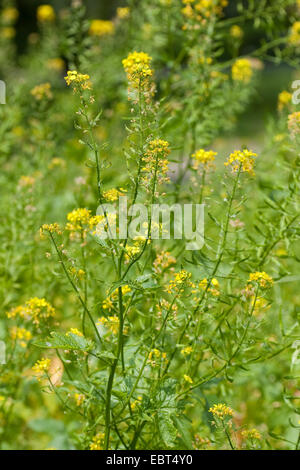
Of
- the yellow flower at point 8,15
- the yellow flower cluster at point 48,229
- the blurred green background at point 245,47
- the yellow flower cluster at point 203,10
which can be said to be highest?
the blurred green background at point 245,47

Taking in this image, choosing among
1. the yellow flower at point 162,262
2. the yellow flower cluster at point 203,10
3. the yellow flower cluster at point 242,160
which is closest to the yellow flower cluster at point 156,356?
the yellow flower at point 162,262

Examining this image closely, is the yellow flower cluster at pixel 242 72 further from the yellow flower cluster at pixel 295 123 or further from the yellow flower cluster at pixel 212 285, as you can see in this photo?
the yellow flower cluster at pixel 212 285

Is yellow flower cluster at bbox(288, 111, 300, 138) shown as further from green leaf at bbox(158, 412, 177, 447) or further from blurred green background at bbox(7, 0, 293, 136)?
blurred green background at bbox(7, 0, 293, 136)

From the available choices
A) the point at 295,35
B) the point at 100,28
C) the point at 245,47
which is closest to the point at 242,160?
the point at 295,35

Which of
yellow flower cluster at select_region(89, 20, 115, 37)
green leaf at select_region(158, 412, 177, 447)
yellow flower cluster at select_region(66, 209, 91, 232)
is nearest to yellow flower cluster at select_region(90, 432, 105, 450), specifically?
green leaf at select_region(158, 412, 177, 447)

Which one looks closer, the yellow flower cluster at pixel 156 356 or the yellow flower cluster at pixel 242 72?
the yellow flower cluster at pixel 156 356

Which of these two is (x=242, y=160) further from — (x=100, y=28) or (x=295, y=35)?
(x=100, y=28)

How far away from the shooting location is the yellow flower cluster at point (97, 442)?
1491 millimetres

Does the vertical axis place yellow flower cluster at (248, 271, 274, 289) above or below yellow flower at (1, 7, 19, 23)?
below

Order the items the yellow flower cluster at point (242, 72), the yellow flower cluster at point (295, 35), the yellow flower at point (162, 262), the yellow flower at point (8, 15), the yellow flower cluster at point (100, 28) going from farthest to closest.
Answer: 1. the yellow flower at point (8, 15)
2. the yellow flower cluster at point (100, 28)
3. the yellow flower cluster at point (242, 72)
4. the yellow flower cluster at point (295, 35)
5. the yellow flower at point (162, 262)

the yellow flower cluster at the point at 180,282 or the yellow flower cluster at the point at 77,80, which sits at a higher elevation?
the yellow flower cluster at the point at 77,80

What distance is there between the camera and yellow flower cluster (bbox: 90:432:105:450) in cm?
149

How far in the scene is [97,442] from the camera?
59.5 inches
